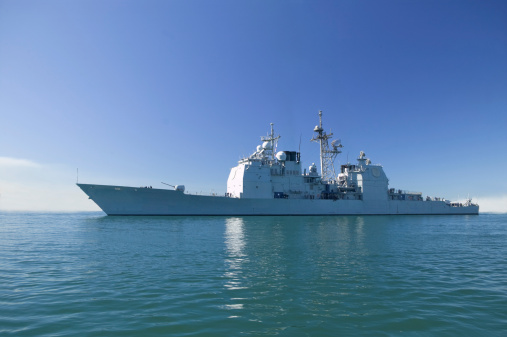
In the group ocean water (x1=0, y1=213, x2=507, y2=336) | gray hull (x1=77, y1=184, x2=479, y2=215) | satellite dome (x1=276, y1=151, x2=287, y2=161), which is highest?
satellite dome (x1=276, y1=151, x2=287, y2=161)

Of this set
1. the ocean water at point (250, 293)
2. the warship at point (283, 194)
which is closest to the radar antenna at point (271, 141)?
the warship at point (283, 194)

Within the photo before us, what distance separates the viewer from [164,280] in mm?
8586

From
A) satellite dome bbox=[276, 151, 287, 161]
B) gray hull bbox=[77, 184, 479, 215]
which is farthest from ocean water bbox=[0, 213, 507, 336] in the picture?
satellite dome bbox=[276, 151, 287, 161]

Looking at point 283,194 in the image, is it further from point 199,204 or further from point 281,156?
point 199,204

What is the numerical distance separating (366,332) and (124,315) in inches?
188

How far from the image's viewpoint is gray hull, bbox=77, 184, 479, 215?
3531 centimetres

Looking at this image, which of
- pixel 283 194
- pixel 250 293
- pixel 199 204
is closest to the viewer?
pixel 250 293

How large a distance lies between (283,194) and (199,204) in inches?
495

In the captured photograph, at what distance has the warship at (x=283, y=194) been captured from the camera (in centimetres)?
3628

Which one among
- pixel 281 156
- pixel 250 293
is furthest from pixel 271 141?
pixel 250 293

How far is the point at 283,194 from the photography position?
42.8 m

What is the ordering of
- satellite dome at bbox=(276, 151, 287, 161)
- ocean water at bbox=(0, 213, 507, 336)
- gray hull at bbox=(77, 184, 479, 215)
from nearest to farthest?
ocean water at bbox=(0, 213, 507, 336) < gray hull at bbox=(77, 184, 479, 215) < satellite dome at bbox=(276, 151, 287, 161)

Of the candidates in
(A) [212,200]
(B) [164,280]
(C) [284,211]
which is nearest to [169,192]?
(A) [212,200]

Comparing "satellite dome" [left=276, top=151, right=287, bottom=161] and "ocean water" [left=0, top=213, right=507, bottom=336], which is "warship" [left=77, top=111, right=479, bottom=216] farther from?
"ocean water" [left=0, top=213, right=507, bottom=336]
